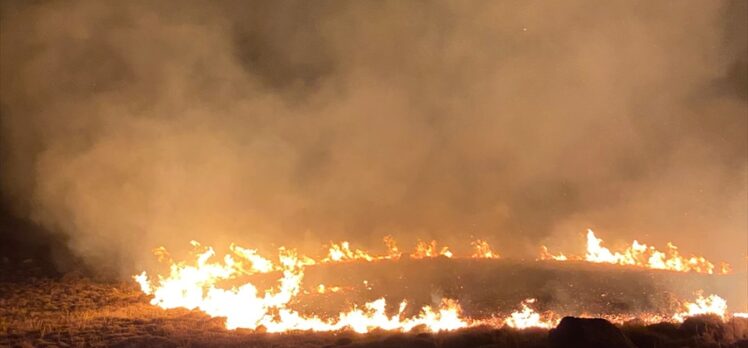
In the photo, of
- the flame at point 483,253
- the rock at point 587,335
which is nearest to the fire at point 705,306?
the rock at point 587,335

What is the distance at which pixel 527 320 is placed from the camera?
12.3 metres

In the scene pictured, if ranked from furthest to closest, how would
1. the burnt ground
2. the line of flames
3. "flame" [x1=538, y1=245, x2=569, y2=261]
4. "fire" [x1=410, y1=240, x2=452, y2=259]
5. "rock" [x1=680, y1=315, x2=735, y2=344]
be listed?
"flame" [x1=538, y1=245, x2=569, y2=261] < "fire" [x1=410, y1=240, x2=452, y2=259] < the line of flames < the burnt ground < "rock" [x1=680, y1=315, x2=735, y2=344]

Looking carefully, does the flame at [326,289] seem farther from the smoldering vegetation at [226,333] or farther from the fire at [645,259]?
the fire at [645,259]

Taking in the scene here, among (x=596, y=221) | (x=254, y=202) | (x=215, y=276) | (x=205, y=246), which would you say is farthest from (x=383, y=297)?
(x=596, y=221)

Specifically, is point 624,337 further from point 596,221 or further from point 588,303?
point 596,221

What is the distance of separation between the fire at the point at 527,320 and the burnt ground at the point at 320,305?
1.72ft

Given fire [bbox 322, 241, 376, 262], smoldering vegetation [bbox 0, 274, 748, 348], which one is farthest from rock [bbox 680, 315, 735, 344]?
fire [bbox 322, 241, 376, 262]

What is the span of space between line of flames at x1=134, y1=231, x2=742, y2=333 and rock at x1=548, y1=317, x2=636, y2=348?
87.6 inches

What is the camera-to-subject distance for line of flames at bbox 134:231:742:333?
12305 mm

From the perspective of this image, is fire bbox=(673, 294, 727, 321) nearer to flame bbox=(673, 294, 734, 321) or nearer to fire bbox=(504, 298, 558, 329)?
flame bbox=(673, 294, 734, 321)

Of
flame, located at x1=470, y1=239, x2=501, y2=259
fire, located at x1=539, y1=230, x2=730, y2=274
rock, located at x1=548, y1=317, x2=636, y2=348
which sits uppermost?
flame, located at x1=470, y1=239, x2=501, y2=259

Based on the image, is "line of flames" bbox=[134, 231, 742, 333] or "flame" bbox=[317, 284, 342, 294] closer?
"line of flames" bbox=[134, 231, 742, 333]

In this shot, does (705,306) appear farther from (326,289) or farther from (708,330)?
(326,289)

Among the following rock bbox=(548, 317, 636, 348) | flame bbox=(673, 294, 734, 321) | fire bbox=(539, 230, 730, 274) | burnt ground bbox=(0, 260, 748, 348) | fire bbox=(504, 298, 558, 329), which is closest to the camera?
rock bbox=(548, 317, 636, 348)
